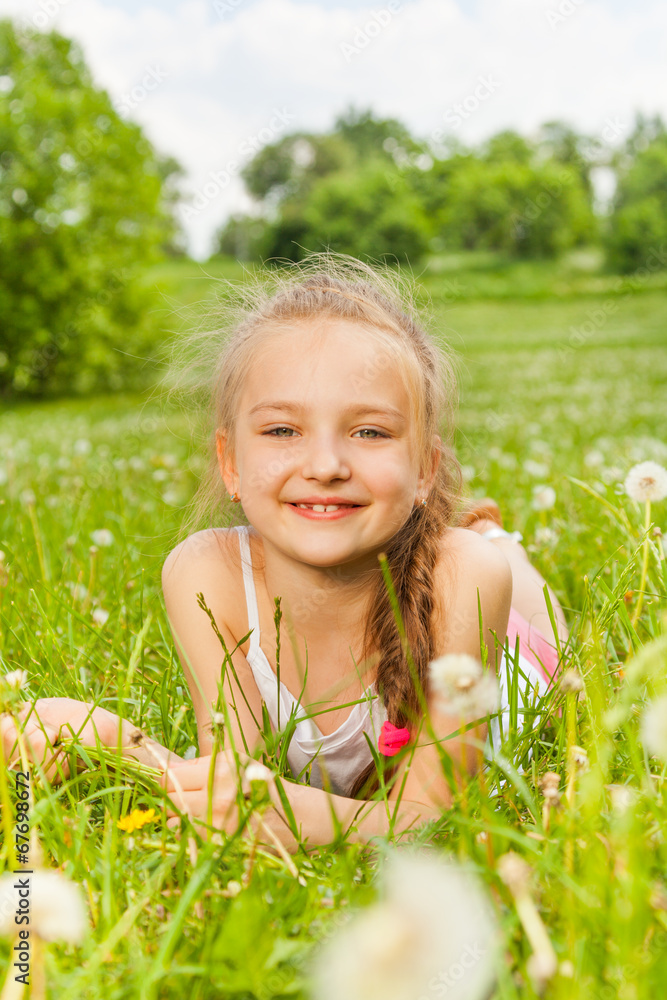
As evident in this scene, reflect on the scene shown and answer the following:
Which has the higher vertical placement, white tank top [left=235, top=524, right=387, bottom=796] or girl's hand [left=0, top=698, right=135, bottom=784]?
girl's hand [left=0, top=698, right=135, bottom=784]

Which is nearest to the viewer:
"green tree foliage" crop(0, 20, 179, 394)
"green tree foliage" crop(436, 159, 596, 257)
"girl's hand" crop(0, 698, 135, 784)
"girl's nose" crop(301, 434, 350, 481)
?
"girl's hand" crop(0, 698, 135, 784)

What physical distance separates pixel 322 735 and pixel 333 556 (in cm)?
48

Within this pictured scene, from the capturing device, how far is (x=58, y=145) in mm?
14680

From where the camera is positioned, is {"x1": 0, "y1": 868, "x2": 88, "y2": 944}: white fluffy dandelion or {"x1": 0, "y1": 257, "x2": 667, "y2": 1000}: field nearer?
{"x1": 0, "y1": 868, "x2": 88, "y2": 944}: white fluffy dandelion

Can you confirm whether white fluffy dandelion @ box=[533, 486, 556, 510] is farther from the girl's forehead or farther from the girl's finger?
the girl's finger

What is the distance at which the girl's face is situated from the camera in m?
1.72

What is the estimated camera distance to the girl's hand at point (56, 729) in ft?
5.09

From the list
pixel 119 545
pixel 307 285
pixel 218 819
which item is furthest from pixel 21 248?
pixel 218 819

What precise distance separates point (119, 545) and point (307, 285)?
1.42 m

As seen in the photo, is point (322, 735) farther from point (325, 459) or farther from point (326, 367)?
point (326, 367)

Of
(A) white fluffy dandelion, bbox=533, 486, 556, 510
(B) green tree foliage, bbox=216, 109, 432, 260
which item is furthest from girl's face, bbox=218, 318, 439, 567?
(B) green tree foliage, bbox=216, 109, 432, 260

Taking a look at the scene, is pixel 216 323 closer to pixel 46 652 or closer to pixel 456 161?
pixel 46 652

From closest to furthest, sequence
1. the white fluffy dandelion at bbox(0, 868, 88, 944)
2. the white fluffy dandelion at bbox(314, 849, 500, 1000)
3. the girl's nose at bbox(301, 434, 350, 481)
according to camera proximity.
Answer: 1. the white fluffy dandelion at bbox(314, 849, 500, 1000)
2. the white fluffy dandelion at bbox(0, 868, 88, 944)
3. the girl's nose at bbox(301, 434, 350, 481)

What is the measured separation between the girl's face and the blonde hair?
7 cm
